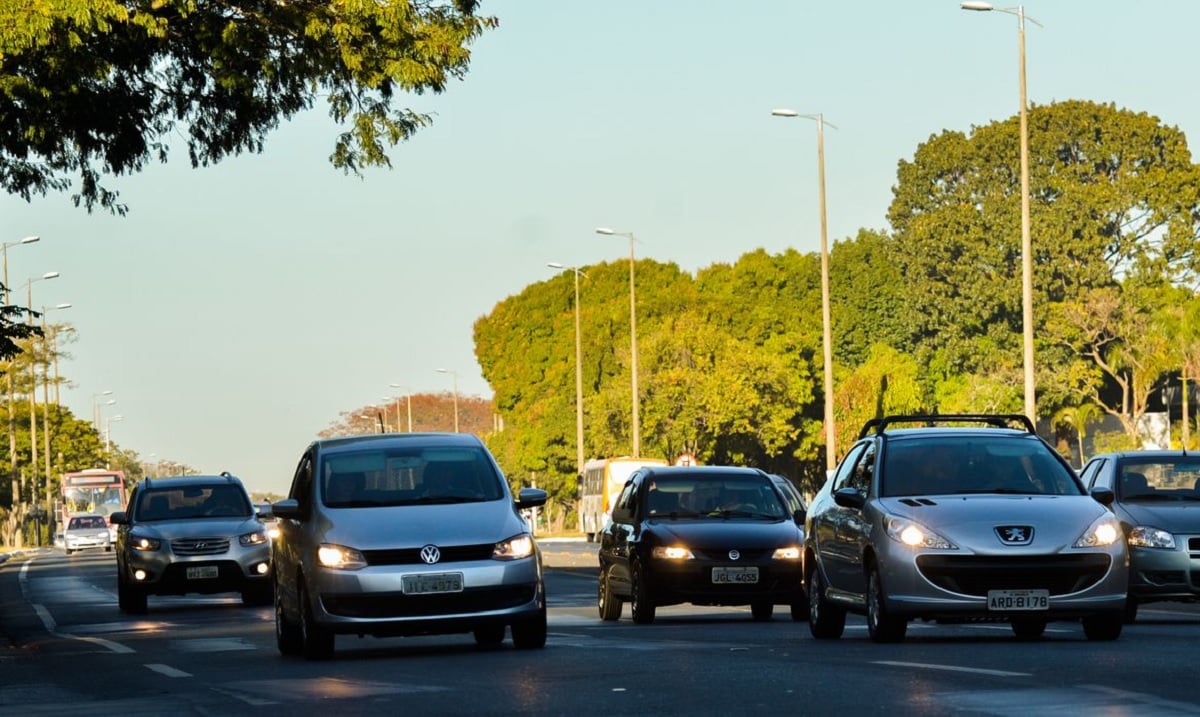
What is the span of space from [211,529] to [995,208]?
58.8 m

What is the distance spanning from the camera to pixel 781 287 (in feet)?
346

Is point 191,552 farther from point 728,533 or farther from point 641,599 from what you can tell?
point 728,533

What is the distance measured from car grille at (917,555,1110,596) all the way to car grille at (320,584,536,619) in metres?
3.21

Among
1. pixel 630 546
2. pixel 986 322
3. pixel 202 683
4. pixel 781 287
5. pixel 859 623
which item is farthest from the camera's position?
pixel 781 287

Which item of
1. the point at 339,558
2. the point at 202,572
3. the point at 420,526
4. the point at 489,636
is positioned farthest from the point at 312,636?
the point at 202,572

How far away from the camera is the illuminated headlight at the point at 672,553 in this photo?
2295cm

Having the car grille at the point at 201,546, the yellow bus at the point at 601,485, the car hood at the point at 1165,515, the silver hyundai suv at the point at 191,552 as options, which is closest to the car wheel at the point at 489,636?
the car hood at the point at 1165,515

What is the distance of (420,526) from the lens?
17.4 m

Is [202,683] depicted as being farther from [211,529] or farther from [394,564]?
[211,529]

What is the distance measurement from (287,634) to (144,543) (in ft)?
40.8

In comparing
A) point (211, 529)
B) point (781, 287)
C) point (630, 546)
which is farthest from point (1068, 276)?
point (630, 546)

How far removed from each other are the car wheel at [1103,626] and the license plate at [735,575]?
553cm

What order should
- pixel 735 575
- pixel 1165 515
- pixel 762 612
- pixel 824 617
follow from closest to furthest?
pixel 824 617
pixel 1165 515
pixel 735 575
pixel 762 612

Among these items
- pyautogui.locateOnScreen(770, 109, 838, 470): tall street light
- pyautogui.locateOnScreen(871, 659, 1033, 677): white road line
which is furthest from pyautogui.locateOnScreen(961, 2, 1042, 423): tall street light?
pyautogui.locateOnScreen(871, 659, 1033, 677): white road line
